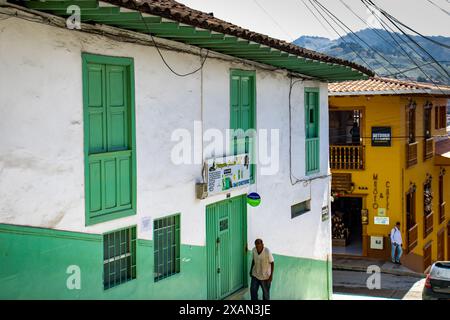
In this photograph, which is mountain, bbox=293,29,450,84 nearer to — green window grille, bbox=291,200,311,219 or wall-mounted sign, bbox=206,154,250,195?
green window grille, bbox=291,200,311,219

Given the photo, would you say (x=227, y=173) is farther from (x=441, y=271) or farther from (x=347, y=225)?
(x=347, y=225)

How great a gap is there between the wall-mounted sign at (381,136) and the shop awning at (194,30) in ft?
28.4

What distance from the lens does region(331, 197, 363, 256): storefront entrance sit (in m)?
24.7

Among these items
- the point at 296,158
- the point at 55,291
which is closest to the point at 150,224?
the point at 55,291

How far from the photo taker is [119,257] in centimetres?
952

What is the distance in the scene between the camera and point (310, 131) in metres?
16.2

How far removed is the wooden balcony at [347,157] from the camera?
2383 cm

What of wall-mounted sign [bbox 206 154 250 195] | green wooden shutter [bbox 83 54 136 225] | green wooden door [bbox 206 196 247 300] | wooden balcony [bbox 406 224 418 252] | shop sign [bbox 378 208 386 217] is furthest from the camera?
wooden balcony [bbox 406 224 418 252]

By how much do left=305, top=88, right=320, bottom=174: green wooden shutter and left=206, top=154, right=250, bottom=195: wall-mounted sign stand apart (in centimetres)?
344

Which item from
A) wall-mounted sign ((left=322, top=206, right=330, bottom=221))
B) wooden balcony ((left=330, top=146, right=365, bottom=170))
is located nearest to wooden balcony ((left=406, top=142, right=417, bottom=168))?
wooden balcony ((left=330, top=146, right=365, bottom=170))

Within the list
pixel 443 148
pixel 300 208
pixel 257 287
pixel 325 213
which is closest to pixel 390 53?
pixel 443 148

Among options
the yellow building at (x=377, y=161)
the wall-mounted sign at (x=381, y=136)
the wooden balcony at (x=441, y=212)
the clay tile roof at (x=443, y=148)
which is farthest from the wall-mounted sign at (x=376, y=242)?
the wooden balcony at (x=441, y=212)
